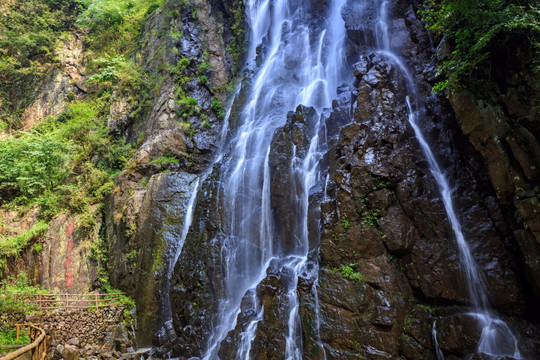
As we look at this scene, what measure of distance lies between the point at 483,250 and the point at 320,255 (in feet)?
14.1

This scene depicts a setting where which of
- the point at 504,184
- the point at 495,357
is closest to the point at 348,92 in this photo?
the point at 504,184

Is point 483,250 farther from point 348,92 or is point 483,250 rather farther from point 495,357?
point 348,92

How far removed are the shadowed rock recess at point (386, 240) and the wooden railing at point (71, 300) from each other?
114 centimetres

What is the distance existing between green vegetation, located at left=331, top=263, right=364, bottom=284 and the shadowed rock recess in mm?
28

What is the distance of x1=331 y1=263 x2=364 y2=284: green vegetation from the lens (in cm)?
838

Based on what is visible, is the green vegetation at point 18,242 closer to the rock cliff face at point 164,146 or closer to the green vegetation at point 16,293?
the green vegetation at point 16,293

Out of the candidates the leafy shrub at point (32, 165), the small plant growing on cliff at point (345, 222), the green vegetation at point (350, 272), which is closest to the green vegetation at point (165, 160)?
the leafy shrub at point (32, 165)

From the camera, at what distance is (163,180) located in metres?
15.3

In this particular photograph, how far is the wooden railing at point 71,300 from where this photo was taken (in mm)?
12180

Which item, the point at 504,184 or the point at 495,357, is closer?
the point at 495,357

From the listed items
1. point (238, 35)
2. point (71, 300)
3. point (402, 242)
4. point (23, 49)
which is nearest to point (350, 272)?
point (402, 242)

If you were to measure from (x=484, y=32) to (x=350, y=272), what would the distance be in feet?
23.0

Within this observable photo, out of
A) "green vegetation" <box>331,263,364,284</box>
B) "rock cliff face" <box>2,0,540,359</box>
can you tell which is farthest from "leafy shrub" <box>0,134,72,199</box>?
"green vegetation" <box>331,263,364,284</box>

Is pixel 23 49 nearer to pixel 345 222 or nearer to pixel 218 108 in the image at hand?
pixel 218 108
